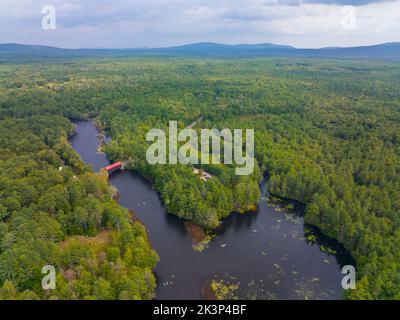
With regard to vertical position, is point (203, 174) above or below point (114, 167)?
above

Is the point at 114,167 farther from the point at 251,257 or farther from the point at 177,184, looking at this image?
the point at 251,257

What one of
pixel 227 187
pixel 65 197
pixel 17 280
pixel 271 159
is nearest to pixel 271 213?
pixel 227 187

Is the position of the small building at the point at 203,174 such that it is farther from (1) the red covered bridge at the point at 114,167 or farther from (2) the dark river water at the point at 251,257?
(1) the red covered bridge at the point at 114,167

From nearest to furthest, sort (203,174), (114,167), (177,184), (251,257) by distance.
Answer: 1. (251,257)
2. (177,184)
3. (203,174)
4. (114,167)

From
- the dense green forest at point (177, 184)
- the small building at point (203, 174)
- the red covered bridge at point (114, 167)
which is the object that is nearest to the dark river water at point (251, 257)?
the dense green forest at point (177, 184)

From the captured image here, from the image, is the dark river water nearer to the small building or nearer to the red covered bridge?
the small building

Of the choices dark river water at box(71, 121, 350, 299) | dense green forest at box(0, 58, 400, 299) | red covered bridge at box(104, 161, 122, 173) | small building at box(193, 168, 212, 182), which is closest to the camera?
dense green forest at box(0, 58, 400, 299)

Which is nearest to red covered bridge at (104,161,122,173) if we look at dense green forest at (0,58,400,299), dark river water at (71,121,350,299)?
dense green forest at (0,58,400,299)

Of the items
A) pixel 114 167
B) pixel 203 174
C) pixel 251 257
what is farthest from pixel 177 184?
pixel 114 167
